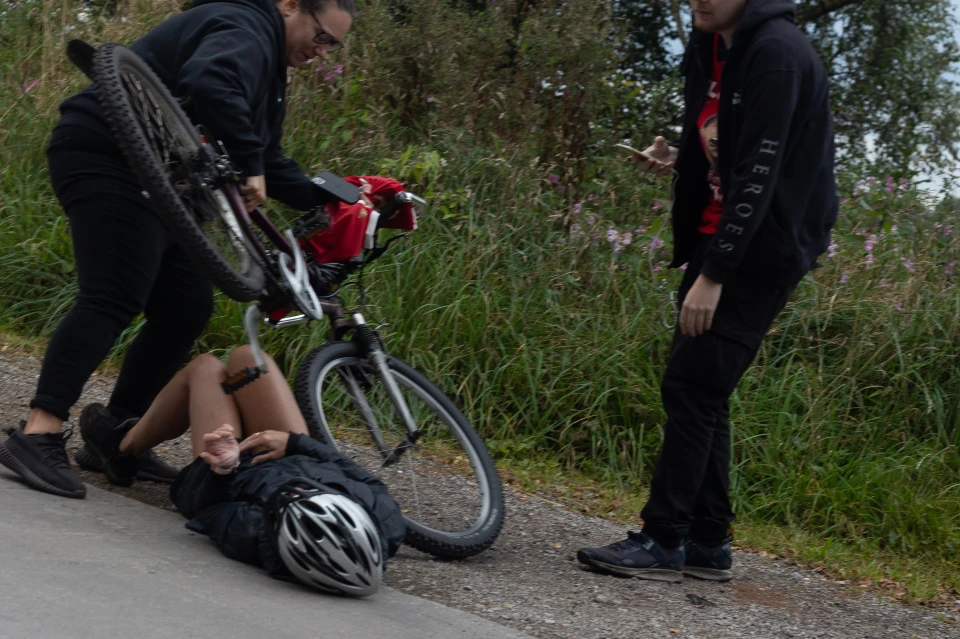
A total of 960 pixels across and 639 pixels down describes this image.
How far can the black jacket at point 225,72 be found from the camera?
339cm

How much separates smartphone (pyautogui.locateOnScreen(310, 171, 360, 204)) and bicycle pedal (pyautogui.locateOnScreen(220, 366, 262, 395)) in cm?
73

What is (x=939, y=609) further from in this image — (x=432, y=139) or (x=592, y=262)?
(x=432, y=139)

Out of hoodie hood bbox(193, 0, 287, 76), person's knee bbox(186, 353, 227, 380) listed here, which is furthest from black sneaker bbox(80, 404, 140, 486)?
hoodie hood bbox(193, 0, 287, 76)

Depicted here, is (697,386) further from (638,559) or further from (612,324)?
(612,324)

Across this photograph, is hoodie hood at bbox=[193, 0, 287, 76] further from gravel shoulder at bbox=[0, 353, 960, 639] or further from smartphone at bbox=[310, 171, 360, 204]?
gravel shoulder at bbox=[0, 353, 960, 639]

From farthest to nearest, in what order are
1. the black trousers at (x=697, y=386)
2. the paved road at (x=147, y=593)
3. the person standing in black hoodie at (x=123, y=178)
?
the black trousers at (x=697, y=386) → the person standing in black hoodie at (x=123, y=178) → the paved road at (x=147, y=593)

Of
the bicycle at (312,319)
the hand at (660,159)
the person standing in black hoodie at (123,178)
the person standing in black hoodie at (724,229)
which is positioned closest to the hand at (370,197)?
the bicycle at (312,319)

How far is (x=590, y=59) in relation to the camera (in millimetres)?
7566

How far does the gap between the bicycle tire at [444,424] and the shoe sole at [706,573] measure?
28.4 inches

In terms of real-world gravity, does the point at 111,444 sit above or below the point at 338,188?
below

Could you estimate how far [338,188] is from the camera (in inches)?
156

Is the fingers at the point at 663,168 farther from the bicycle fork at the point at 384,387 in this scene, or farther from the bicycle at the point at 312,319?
the bicycle fork at the point at 384,387

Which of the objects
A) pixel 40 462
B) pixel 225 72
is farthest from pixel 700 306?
pixel 40 462

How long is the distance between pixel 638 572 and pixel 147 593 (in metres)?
1.73
